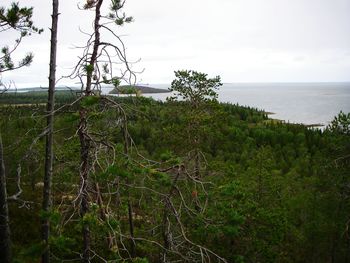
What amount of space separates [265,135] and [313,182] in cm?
2735

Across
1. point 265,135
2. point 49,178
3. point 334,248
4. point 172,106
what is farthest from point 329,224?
point 265,135

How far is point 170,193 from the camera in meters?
4.61

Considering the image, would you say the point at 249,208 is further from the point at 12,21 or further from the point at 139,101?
the point at 12,21

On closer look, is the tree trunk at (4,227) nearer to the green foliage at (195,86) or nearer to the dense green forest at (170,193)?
the dense green forest at (170,193)

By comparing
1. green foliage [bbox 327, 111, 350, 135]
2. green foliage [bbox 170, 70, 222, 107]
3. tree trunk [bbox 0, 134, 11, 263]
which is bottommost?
tree trunk [bbox 0, 134, 11, 263]

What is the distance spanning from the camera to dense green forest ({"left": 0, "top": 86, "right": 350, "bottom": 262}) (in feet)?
15.5

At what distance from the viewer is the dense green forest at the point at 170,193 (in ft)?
15.5

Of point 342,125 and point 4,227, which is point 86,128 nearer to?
point 4,227

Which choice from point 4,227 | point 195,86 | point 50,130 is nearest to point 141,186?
point 50,130

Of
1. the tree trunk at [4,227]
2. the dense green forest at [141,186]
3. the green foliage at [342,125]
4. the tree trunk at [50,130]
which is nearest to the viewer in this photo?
the dense green forest at [141,186]

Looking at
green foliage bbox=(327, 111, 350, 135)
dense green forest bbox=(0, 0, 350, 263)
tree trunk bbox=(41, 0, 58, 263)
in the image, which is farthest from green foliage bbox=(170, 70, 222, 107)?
tree trunk bbox=(41, 0, 58, 263)

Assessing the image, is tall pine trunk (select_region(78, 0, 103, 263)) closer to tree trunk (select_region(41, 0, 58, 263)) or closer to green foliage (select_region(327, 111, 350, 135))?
tree trunk (select_region(41, 0, 58, 263))

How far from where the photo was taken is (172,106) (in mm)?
15906

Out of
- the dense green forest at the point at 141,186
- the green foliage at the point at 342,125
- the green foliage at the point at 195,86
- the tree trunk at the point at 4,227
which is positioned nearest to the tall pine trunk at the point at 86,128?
the dense green forest at the point at 141,186
